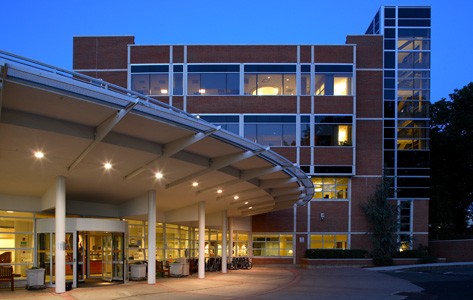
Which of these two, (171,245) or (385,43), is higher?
(385,43)

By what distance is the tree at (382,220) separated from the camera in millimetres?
39031

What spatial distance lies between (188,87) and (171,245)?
14.0m

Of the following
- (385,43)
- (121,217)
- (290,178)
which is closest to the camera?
(290,178)

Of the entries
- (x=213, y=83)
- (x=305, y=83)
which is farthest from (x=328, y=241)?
(x=213, y=83)

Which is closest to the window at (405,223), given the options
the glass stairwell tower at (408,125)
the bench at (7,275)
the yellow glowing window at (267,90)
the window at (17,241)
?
the glass stairwell tower at (408,125)

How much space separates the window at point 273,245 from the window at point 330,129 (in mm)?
7810

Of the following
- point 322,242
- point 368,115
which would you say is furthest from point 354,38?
point 322,242

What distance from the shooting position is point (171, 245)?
29.8 meters

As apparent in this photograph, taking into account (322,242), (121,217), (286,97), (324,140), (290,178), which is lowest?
(322,242)

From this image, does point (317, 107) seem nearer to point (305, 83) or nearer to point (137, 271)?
point (305, 83)

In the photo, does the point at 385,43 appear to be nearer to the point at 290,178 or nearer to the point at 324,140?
the point at 324,140

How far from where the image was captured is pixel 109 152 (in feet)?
50.1

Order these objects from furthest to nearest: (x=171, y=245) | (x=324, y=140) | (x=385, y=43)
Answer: (x=385, y=43) → (x=324, y=140) → (x=171, y=245)

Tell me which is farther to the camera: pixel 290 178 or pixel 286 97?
pixel 286 97
